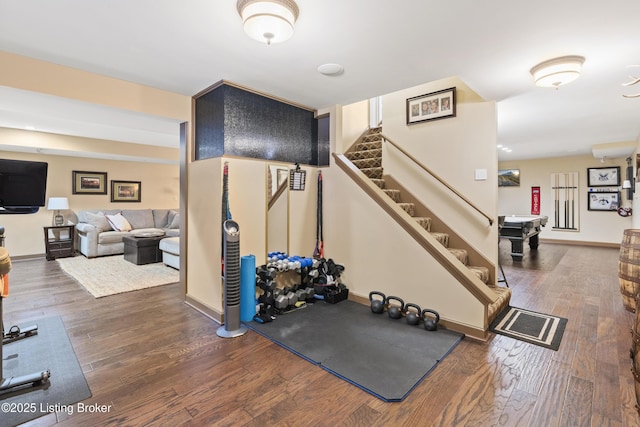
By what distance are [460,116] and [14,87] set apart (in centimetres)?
476

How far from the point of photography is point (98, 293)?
404 centimetres

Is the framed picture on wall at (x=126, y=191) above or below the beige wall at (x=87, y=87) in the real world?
below

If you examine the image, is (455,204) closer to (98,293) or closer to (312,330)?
(312,330)

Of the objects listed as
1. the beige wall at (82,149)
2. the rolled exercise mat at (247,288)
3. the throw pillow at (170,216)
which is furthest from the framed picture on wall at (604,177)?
the throw pillow at (170,216)

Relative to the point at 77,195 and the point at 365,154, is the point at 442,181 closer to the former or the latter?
the point at 365,154

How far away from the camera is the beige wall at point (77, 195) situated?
6.18 metres

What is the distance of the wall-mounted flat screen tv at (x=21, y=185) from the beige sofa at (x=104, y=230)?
427 cm

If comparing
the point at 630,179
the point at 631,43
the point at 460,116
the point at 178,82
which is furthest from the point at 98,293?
the point at 630,179

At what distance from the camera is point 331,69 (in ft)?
9.45

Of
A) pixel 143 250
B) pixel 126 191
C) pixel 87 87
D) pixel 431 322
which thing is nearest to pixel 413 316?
pixel 431 322

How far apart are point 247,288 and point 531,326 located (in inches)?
117

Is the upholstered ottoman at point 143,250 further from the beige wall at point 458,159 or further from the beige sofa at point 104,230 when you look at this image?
the beige wall at point 458,159

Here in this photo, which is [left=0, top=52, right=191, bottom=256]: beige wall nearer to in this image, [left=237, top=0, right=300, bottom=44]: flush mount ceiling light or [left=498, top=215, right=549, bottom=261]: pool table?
[left=237, top=0, right=300, bottom=44]: flush mount ceiling light

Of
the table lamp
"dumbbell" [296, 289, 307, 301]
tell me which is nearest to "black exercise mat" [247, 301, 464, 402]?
"dumbbell" [296, 289, 307, 301]
